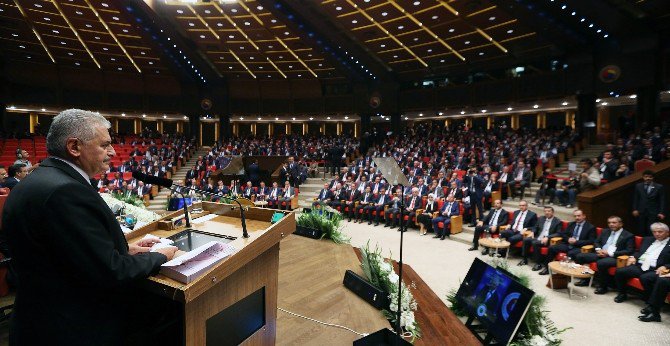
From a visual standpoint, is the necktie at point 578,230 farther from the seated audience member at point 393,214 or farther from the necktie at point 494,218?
the seated audience member at point 393,214

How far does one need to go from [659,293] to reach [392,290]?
2994 mm

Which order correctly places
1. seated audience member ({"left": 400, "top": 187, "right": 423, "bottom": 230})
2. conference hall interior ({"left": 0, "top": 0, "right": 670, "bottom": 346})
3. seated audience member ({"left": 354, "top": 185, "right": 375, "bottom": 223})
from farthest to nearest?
1. seated audience member ({"left": 354, "top": 185, "right": 375, "bottom": 223})
2. seated audience member ({"left": 400, "top": 187, "right": 423, "bottom": 230})
3. conference hall interior ({"left": 0, "top": 0, "right": 670, "bottom": 346})

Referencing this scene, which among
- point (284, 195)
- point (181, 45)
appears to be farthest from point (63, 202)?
point (181, 45)

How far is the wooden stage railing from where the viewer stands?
6.59 m

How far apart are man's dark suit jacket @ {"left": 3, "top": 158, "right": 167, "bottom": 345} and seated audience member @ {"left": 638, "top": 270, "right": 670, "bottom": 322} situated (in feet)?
16.2

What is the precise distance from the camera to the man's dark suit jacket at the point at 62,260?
3.39ft

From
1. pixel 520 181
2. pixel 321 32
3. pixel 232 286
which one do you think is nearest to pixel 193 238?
pixel 232 286

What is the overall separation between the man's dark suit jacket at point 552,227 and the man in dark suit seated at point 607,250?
671 millimetres

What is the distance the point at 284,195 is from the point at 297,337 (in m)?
9.38

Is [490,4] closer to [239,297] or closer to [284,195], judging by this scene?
[284,195]

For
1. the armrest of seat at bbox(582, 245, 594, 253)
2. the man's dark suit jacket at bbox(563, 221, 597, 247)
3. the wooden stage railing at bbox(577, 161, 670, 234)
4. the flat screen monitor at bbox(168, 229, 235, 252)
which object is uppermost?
the flat screen monitor at bbox(168, 229, 235, 252)

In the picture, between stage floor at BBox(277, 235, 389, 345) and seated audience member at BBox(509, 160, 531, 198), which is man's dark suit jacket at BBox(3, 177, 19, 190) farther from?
seated audience member at BBox(509, 160, 531, 198)

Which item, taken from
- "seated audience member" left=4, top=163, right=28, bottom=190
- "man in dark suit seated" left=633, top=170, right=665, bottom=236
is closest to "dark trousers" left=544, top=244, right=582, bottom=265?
"man in dark suit seated" left=633, top=170, right=665, bottom=236

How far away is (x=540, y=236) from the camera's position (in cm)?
600
